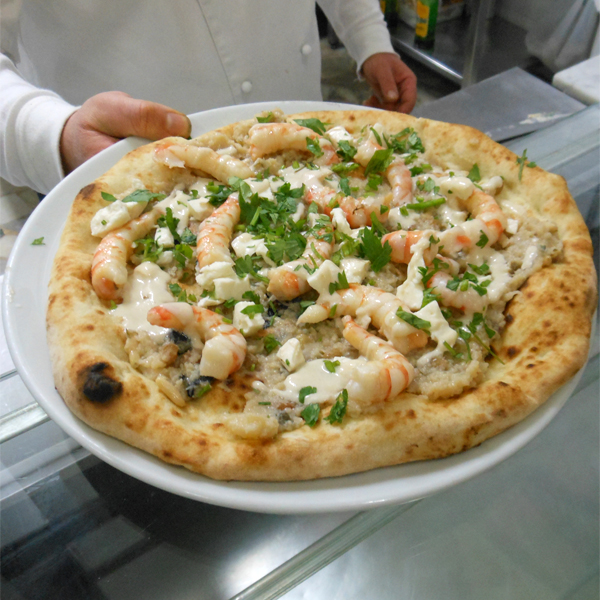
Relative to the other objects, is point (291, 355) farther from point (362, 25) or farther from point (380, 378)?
point (362, 25)

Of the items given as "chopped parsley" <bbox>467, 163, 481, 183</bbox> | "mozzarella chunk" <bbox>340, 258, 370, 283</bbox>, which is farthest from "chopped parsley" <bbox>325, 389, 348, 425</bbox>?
"chopped parsley" <bbox>467, 163, 481, 183</bbox>

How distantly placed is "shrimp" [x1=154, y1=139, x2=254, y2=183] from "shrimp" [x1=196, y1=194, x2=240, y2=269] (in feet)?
0.58

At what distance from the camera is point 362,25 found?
3.90 meters

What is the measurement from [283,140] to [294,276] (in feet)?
2.81

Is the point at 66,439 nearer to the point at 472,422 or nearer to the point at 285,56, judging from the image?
the point at 472,422

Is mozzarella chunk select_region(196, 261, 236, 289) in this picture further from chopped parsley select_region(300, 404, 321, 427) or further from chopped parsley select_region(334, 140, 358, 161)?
chopped parsley select_region(334, 140, 358, 161)

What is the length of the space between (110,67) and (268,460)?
8.57ft

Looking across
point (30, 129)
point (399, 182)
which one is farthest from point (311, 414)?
point (30, 129)

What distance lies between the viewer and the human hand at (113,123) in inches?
98.5

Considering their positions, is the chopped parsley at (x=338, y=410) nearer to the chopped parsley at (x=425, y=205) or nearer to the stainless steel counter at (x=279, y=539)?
the stainless steel counter at (x=279, y=539)

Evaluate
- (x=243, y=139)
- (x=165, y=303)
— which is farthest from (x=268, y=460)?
(x=243, y=139)

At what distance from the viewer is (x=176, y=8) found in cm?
301

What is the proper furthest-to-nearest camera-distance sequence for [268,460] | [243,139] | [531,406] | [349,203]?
[243,139]
[349,203]
[531,406]
[268,460]

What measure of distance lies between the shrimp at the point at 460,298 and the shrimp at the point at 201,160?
1004 mm
